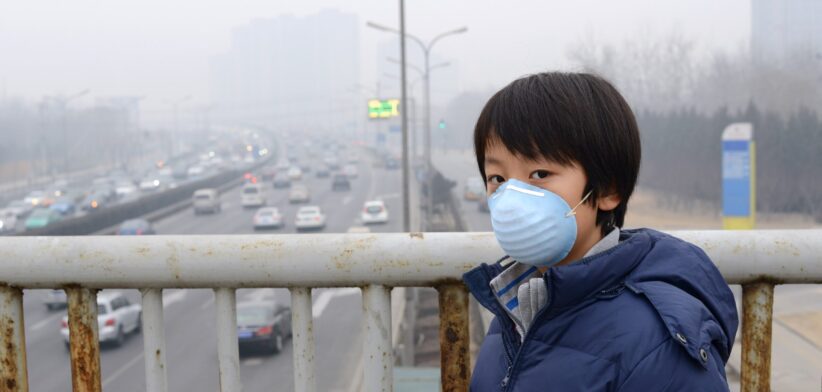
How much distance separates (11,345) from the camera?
2234 mm

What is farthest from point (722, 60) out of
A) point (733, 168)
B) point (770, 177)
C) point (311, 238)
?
point (311, 238)

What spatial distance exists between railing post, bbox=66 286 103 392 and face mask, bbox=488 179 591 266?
1167 millimetres

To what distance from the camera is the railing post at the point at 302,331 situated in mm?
2166

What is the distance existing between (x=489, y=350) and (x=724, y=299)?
17.7 inches

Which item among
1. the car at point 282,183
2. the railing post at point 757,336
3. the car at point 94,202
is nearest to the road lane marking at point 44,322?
the railing post at point 757,336

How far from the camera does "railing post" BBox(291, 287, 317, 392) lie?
2.17 metres

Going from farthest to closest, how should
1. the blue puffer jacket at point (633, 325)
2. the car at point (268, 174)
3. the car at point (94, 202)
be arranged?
the car at point (268, 174) → the car at point (94, 202) → the blue puffer jacket at point (633, 325)

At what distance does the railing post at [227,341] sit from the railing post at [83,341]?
1.03 feet

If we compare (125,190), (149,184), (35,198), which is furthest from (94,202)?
(149,184)

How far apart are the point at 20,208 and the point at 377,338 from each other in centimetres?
4235

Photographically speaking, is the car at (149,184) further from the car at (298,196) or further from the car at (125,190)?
the car at (298,196)

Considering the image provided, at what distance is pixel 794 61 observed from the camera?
29.9 meters

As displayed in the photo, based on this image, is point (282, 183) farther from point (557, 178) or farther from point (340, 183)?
point (557, 178)

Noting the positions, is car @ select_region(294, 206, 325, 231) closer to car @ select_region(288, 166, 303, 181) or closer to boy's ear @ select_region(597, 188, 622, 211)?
car @ select_region(288, 166, 303, 181)
